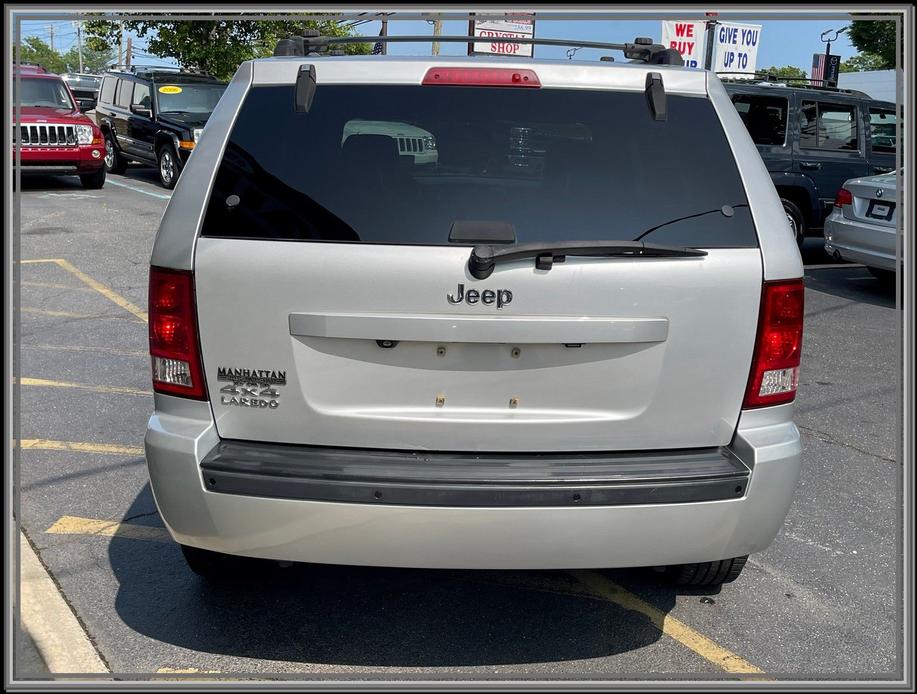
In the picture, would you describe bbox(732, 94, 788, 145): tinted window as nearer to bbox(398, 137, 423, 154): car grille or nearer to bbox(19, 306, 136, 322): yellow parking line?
bbox(19, 306, 136, 322): yellow parking line

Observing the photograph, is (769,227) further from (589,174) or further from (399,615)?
(399,615)

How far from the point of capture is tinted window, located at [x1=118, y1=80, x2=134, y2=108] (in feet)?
64.0

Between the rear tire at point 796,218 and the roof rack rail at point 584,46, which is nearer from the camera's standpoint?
the roof rack rail at point 584,46

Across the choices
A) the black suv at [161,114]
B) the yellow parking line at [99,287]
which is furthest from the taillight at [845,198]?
the black suv at [161,114]

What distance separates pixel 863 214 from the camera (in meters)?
10.8

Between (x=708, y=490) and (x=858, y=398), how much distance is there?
432 cm

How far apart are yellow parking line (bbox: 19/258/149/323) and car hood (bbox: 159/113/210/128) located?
690 cm

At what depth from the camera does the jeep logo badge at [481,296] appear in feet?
9.76

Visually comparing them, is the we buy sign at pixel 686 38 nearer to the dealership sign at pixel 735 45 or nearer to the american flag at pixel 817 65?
the dealership sign at pixel 735 45

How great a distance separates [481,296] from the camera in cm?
297

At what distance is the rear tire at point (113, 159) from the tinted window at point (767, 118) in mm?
13590

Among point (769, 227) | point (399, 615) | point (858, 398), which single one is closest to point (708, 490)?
point (769, 227)

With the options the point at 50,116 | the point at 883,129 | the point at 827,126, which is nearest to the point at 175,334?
the point at 827,126

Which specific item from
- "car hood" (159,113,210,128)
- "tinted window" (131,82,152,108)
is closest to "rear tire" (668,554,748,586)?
"car hood" (159,113,210,128)
